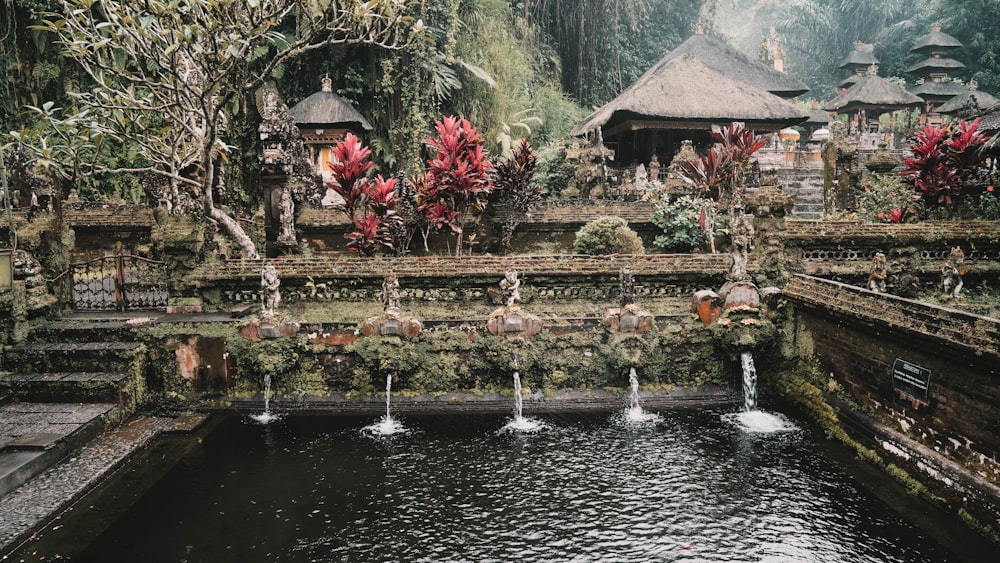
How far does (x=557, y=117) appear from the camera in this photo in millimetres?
27625

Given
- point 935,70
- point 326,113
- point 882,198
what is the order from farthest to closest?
1. point 935,70
2. point 326,113
3. point 882,198

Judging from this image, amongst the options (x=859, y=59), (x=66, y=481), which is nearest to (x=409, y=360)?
(x=66, y=481)

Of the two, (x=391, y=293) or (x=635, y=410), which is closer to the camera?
(x=635, y=410)

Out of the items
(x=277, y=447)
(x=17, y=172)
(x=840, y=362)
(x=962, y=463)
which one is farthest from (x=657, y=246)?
(x=17, y=172)

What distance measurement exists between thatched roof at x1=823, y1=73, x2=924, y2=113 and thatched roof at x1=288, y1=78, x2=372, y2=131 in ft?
90.7

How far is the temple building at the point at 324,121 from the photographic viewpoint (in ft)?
59.7

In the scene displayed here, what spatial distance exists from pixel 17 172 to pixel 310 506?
40.1 ft

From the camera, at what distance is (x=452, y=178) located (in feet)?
35.1

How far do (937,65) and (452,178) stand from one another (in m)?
37.2

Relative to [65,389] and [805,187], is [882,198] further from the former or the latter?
[65,389]

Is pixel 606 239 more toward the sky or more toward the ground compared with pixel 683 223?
more toward the ground

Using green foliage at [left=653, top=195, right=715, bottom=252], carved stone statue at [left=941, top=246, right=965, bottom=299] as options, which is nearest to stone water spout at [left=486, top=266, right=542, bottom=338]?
green foliage at [left=653, top=195, right=715, bottom=252]

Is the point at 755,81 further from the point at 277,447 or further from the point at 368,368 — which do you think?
the point at 277,447

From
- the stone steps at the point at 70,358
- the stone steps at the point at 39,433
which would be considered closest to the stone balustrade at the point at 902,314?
the stone steps at the point at 39,433
